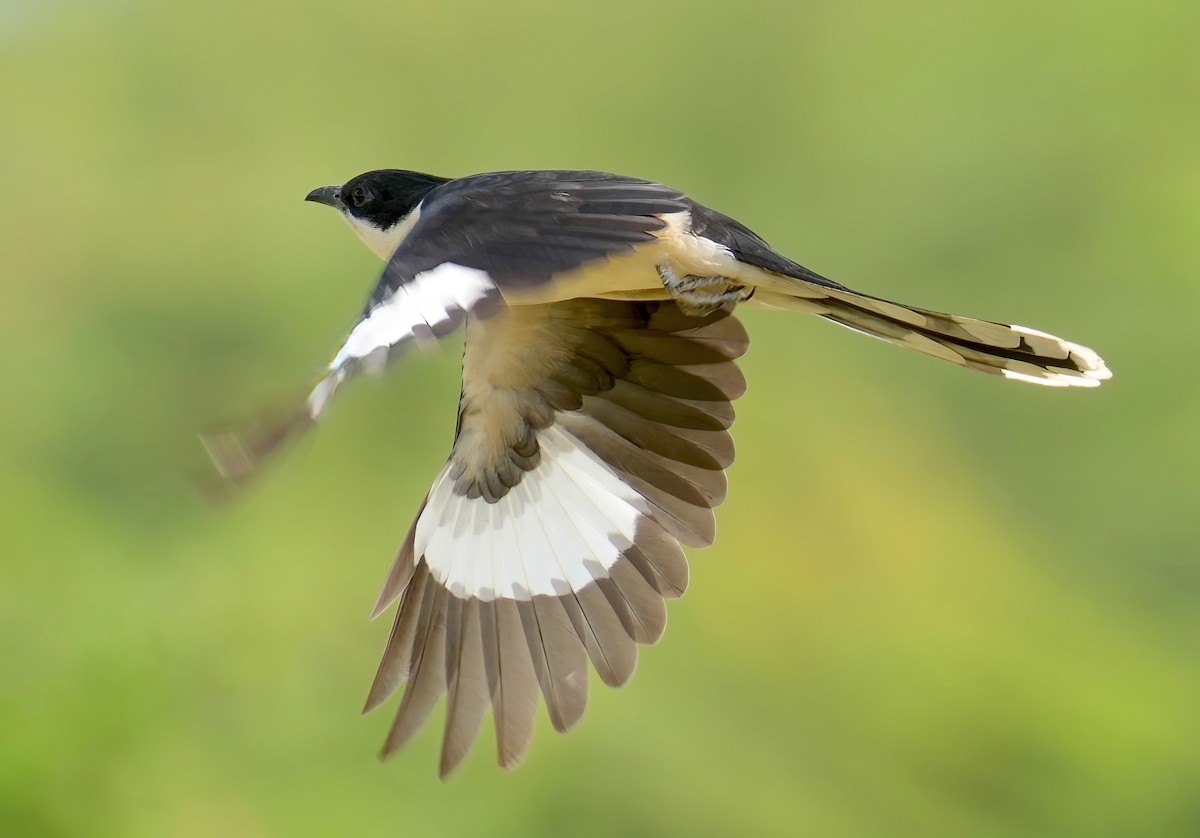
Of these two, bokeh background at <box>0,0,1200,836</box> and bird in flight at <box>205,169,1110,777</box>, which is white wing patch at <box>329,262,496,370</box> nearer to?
bird in flight at <box>205,169,1110,777</box>

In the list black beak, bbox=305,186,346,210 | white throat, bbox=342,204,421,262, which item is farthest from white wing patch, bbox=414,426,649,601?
black beak, bbox=305,186,346,210

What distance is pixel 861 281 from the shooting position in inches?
211

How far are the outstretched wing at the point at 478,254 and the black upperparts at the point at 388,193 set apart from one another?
0.20 metres

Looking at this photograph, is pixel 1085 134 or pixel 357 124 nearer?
pixel 357 124

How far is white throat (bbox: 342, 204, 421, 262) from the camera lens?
2.66 m

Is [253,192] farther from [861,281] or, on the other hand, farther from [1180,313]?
[1180,313]

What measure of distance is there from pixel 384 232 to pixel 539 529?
663mm

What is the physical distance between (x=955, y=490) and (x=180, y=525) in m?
2.70

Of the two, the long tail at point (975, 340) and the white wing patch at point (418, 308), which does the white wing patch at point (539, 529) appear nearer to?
the long tail at point (975, 340)

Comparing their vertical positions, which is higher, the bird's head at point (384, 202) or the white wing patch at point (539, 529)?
the bird's head at point (384, 202)

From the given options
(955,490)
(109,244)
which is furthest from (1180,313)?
(109,244)

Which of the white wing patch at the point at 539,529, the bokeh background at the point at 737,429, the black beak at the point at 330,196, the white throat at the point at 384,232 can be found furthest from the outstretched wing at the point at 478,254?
the bokeh background at the point at 737,429

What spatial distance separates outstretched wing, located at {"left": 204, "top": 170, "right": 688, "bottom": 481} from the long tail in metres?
0.37

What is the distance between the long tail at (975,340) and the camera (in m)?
2.51
